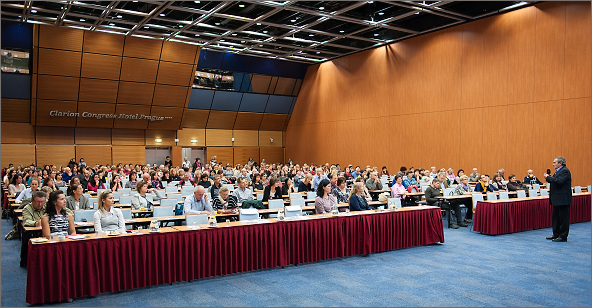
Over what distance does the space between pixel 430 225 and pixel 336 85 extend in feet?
53.0

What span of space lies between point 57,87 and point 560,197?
19.4 m

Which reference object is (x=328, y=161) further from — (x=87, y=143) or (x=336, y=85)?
(x=87, y=143)

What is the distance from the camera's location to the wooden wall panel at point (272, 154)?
2738 centimetres

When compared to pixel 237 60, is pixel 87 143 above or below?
below

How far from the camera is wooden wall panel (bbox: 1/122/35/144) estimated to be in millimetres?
19902

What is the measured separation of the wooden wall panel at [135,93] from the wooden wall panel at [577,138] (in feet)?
56.9

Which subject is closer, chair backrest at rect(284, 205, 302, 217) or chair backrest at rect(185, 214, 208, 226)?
chair backrest at rect(185, 214, 208, 226)

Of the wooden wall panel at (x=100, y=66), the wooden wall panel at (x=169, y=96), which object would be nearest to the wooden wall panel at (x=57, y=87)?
the wooden wall panel at (x=100, y=66)

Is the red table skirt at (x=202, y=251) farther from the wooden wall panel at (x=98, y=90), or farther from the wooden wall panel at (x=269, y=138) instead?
the wooden wall panel at (x=269, y=138)

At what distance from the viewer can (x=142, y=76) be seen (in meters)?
20.3

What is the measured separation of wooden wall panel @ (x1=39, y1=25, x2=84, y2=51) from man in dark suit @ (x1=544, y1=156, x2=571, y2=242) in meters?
17.9

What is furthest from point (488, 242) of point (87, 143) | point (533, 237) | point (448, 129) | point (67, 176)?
point (87, 143)

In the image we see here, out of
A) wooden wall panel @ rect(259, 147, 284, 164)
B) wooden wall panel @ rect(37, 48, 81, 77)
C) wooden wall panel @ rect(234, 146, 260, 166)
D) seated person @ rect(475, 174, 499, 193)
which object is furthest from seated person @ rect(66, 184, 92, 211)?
wooden wall panel @ rect(259, 147, 284, 164)

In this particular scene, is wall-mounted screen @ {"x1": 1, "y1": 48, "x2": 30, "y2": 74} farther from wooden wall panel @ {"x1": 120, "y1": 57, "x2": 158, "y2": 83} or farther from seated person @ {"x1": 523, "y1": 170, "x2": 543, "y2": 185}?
seated person @ {"x1": 523, "y1": 170, "x2": 543, "y2": 185}
